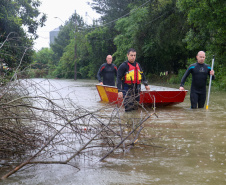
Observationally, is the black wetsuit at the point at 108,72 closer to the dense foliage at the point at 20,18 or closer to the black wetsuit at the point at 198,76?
the black wetsuit at the point at 198,76

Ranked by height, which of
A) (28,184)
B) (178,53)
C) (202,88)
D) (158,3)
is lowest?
(28,184)

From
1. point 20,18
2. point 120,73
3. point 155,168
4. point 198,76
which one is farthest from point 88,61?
point 155,168

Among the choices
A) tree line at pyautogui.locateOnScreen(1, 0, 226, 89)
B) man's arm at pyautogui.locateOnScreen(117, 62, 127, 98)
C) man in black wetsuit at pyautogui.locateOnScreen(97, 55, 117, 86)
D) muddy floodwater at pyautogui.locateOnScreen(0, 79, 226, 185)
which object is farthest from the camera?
tree line at pyautogui.locateOnScreen(1, 0, 226, 89)

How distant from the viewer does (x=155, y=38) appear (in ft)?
110

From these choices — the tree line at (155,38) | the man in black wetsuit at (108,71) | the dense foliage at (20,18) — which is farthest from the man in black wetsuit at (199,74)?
the dense foliage at (20,18)

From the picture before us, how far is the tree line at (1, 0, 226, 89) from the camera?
66.3 feet

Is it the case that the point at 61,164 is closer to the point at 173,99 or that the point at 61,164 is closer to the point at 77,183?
the point at 77,183

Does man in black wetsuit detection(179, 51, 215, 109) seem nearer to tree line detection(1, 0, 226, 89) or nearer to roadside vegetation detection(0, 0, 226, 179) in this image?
roadside vegetation detection(0, 0, 226, 179)

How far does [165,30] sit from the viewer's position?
106 ft

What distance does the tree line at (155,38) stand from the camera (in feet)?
66.3

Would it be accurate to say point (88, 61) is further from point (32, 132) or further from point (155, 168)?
point (155, 168)

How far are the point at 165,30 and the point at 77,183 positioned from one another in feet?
96.3

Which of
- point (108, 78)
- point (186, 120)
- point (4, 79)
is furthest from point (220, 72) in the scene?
point (4, 79)

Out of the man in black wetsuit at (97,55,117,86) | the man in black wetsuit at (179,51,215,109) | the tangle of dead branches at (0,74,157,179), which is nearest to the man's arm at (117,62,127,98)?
the man in black wetsuit at (179,51,215,109)
